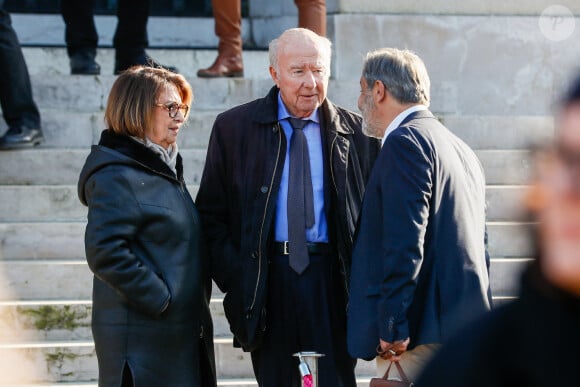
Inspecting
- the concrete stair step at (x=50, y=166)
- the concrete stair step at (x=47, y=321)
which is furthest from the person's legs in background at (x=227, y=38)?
the concrete stair step at (x=47, y=321)

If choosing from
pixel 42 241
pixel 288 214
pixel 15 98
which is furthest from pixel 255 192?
pixel 15 98

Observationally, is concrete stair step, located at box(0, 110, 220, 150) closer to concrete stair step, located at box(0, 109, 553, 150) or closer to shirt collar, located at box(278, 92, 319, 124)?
concrete stair step, located at box(0, 109, 553, 150)

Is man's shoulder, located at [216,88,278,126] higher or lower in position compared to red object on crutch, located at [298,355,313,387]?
higher

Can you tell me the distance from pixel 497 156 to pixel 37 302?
3135 mm

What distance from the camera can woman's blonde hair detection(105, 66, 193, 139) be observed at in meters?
4.31

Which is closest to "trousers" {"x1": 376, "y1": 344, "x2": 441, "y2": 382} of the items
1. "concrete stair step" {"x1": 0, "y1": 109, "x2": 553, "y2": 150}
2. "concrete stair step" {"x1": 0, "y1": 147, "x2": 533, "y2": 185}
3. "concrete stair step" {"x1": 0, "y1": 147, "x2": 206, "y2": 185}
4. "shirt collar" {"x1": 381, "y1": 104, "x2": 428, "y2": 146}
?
"shirt collar" {"x1": 381, "y1": 104, "x2": 428, "y2": 146}

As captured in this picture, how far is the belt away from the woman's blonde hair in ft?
2.23

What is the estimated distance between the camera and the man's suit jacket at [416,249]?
3838 millimetres

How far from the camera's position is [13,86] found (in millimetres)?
6988

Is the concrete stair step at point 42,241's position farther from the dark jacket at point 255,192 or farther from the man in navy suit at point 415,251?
the man in navy suit at point 415,251

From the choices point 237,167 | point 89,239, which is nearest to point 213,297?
point 237,167

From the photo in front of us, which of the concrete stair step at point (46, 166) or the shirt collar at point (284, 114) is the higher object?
the shirt collar at point (284, 114)

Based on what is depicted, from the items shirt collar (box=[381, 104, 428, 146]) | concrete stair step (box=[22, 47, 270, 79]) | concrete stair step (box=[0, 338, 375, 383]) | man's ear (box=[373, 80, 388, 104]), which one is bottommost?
concrete stair step (box=[0, 338, 375, 383])
